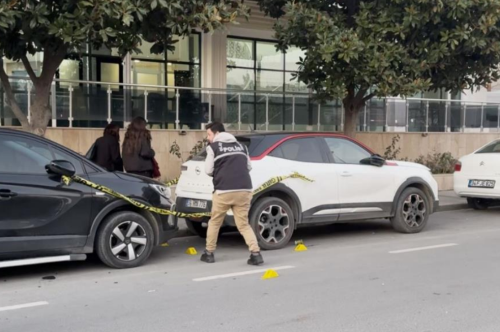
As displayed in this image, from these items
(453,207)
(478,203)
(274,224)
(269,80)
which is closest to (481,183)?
(478,203)

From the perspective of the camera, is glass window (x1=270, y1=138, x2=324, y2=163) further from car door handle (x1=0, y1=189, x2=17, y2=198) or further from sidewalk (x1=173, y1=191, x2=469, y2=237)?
sidewalk (x1=173, y1=191, x2=469, y2=237)

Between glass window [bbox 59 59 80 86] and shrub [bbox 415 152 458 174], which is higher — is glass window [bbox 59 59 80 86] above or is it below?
above

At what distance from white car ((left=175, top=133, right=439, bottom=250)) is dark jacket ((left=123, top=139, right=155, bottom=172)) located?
761 millimetres

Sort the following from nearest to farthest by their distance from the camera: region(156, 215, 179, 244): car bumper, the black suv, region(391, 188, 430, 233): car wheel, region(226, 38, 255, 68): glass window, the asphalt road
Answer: the asphalt road < the black suv < region(156, 215, 179, 244): car bumper < region(391, 188, 430, 233): car wheel < region(226, 38, 255, 68): glass window

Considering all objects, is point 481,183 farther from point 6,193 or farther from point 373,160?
point 6,193

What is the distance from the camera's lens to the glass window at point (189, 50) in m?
16.2

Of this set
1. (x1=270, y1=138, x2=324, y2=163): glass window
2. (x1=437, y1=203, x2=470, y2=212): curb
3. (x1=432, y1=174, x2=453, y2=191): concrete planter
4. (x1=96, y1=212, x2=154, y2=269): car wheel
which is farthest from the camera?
(x1=432, y1=174, x2=453, y2=191): concrete planter

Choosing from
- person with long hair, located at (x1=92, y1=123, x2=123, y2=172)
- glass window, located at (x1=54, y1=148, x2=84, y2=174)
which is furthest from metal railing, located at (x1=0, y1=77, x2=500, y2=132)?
glass window, located at (x1=54, y1=148, x2=84, y2=174)

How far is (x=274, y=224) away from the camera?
25.9 feet

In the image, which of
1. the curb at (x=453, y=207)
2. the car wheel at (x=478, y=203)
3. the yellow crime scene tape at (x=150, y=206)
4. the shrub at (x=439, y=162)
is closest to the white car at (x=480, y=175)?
the car wheel at (x=478, y=203)

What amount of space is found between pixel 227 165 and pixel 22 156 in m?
2.36

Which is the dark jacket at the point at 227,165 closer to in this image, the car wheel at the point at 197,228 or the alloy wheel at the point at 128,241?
the alloy wheel at the point at 128,241

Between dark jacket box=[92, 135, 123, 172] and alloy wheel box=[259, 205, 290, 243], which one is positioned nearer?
alloy wheel box=[259, 205, 290, 243]

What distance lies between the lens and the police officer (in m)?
6.81
